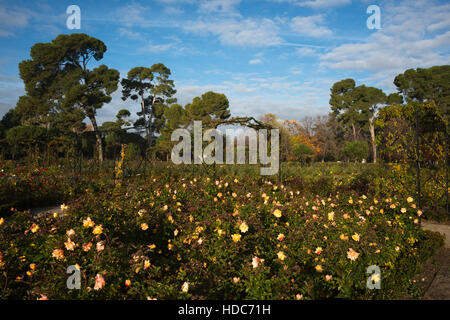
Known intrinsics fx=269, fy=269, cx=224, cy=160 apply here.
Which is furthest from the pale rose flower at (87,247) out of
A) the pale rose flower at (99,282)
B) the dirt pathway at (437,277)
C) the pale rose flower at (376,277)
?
the dirt pathway at (437,277)

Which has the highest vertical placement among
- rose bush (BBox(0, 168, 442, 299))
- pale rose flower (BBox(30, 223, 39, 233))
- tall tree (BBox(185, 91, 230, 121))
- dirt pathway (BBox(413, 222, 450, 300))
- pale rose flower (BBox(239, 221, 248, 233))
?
tall tree (BBox(185, 91, 230, 121))

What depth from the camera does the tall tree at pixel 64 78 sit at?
20219 mm

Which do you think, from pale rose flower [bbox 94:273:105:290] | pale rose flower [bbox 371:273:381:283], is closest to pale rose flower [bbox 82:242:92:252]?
pale rose flower [bbox 94:273:105:290]

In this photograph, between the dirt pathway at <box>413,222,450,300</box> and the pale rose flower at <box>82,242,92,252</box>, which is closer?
the pale rose flower at <box>82,242,92,252</box>

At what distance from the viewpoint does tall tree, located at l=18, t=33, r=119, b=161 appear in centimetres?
2022

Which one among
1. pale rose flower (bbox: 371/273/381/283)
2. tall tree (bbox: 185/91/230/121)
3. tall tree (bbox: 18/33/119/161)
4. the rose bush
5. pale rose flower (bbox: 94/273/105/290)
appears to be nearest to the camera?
pale rose flower (bbox: 94/273/105/290)

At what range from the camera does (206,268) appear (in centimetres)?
209

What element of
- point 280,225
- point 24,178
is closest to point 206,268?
point 280,225

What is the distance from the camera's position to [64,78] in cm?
2072

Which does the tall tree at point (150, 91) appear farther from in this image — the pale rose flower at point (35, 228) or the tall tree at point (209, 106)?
the pale rose flower at point (35, 228)

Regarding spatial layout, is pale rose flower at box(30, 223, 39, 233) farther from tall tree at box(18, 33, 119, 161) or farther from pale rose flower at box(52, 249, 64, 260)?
tall tree at box(18, 33, 119, 161)

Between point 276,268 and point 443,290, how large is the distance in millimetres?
1567
